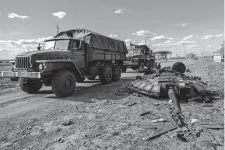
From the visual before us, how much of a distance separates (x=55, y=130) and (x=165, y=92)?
3.50 m

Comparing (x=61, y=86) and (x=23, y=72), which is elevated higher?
(x=23, y=72)

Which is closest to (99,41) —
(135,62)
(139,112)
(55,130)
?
(139,112)

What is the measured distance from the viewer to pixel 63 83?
588cm

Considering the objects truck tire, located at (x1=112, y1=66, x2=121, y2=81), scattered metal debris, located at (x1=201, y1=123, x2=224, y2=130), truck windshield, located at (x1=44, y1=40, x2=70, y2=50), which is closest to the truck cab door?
truck windshield, located at (x1=44, y1=40, x2=70, y2=50)

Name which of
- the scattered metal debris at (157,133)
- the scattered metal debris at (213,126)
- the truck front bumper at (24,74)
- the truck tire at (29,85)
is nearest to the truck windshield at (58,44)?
the truck tire at (29,85)

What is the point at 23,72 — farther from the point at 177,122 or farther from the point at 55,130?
the point at 177,122

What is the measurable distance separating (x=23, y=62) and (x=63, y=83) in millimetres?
1644

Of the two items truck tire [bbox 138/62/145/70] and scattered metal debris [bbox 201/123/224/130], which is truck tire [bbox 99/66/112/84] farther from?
truck tire [bbox 138/62/145/70]

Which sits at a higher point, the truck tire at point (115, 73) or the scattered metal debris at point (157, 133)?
the truck tire at point (115, 73)

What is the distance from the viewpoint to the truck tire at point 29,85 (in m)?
6.55

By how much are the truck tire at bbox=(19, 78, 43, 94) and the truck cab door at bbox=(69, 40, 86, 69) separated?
1.86 m

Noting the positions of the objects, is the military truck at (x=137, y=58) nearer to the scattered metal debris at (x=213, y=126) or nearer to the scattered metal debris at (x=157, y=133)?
the scattered metal debris at (x=213, y=126)

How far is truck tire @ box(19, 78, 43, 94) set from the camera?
6551mm

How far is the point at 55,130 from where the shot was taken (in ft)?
10.6
